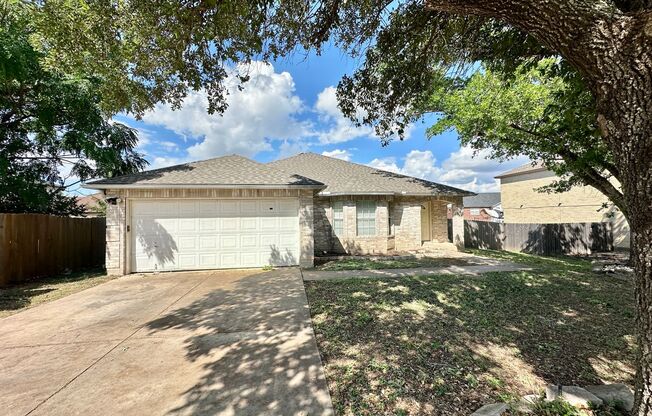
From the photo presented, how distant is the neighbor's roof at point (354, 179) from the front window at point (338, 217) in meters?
0.71

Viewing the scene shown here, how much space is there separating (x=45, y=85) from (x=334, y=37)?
10049mm

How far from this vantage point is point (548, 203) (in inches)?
836

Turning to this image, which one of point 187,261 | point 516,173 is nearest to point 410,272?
point 187,261

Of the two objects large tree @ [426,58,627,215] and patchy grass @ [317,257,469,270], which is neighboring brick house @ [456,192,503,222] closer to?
large tree @ [426,58,627,215]

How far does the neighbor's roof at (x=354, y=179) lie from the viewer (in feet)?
42.7

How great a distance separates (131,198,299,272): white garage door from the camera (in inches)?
356

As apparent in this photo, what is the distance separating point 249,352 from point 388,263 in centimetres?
716

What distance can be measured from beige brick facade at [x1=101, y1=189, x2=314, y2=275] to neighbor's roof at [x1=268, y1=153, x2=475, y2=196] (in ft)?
7.25

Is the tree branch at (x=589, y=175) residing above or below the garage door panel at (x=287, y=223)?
above

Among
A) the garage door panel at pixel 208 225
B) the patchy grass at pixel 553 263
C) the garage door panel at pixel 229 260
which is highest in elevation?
the garage door panel at pixel 208 225

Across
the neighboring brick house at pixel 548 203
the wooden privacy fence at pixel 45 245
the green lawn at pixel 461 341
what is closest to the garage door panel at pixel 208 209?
the green lawn at pixel 461 341

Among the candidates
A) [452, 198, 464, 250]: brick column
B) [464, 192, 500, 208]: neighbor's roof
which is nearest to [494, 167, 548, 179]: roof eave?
[452, 198, 464, 250]: brick column

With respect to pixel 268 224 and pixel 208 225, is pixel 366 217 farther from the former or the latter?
pixel 208 225

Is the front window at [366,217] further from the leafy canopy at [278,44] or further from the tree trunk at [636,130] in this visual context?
the tree trunk at [636,130]
